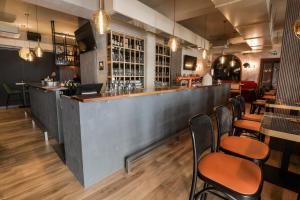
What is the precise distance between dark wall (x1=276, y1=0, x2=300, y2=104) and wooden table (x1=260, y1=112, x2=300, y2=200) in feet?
3.02

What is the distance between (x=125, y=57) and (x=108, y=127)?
9.30ft

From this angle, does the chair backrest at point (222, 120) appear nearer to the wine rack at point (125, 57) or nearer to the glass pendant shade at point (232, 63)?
the wine rack at point (125, 57)

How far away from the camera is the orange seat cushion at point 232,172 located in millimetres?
Answer: 1088

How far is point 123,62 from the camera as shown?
428 centimetres

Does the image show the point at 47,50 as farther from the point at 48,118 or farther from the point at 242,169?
the point at 242,169

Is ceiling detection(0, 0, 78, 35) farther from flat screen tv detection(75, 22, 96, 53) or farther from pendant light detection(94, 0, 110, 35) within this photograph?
pendant light detection(94, 0, 110, 35)

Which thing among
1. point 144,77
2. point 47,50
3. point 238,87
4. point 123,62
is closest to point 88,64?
point 123,62

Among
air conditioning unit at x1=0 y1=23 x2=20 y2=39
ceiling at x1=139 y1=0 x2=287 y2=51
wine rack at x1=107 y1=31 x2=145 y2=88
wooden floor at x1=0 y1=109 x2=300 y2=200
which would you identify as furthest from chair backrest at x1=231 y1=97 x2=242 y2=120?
air conditioning unit at x1=0 y1=23 x2=20 y2=39

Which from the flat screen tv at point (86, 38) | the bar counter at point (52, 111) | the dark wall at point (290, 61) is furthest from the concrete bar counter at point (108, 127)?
the flat screen tv at point (86, 38)

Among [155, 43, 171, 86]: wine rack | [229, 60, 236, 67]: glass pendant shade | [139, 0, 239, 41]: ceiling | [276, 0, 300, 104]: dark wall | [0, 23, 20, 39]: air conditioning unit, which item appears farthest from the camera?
[229, 60, 236, 67]: glass pendant shade

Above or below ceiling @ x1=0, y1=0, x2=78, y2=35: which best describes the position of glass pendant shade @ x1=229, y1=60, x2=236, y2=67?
below

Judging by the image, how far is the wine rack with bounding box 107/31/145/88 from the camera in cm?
397

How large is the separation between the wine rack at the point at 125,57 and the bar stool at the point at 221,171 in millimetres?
2464

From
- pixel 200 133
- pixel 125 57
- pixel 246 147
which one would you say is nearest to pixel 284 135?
pixel 246 147
